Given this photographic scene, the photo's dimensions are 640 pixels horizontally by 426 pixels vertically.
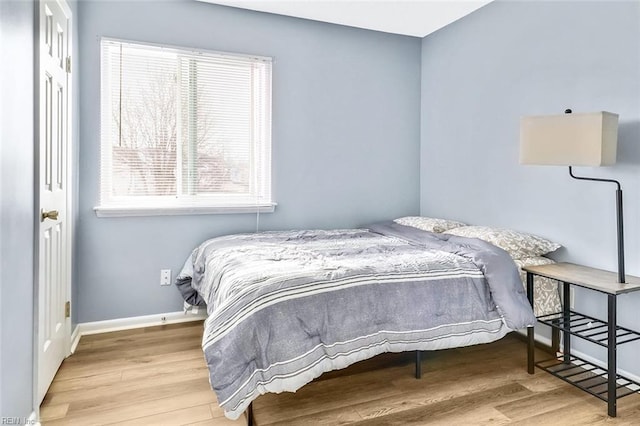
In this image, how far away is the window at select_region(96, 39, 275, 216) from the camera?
312cm

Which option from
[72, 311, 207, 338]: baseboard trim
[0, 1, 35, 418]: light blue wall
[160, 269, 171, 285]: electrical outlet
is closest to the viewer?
[0, 1, 35, 418]: light blue wall

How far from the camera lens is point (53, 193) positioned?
230 centimetres

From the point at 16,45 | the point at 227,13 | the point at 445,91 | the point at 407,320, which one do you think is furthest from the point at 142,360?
the point at 445,91

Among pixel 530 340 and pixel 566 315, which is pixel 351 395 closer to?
pixel 530 340

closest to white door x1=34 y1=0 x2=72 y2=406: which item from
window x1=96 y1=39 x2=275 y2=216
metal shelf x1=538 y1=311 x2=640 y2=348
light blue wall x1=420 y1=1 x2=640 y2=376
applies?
window x1=96 y1=39 x2=275 y2=216

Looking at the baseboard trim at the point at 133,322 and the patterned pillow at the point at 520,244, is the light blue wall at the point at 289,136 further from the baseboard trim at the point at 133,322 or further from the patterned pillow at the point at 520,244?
the patterned pillow at the point at 520,244

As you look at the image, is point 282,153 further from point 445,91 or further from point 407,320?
point 407,320

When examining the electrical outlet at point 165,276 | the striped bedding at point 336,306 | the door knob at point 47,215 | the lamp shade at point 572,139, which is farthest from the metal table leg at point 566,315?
the door knob at point 47,215

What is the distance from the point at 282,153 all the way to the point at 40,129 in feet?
6.44

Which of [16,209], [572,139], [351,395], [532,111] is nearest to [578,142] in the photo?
[572,139]

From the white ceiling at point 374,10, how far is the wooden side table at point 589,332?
214 cm

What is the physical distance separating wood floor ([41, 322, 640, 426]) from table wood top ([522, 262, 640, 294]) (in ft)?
1.99

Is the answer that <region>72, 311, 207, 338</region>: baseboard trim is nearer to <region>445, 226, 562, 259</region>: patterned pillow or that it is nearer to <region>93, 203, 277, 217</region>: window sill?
<region>93, 203, 277, 217</region>: window sill

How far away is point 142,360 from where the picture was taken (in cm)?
263
